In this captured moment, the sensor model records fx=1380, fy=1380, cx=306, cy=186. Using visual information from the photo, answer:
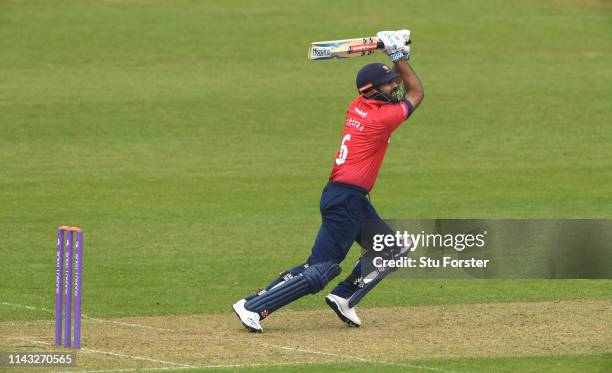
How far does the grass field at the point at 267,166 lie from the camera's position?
35.6 ft

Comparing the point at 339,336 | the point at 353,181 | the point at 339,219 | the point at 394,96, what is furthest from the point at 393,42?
the point at 339,336

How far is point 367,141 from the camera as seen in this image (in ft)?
36.2

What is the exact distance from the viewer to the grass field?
35.6ft

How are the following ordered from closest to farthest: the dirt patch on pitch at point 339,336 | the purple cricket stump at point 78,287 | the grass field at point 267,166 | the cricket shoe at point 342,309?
1. the purple cricket stump at point 78,287
2. the dirt patch on pitch at point 339,336
3. the grass field at point 267,166
4. the cricket shoe at point 342,309

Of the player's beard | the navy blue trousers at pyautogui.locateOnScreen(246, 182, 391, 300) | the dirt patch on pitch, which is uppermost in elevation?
the player's beard

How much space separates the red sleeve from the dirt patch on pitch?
1.68m

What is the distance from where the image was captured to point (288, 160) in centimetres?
2075

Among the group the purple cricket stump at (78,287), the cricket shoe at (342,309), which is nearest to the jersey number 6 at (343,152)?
the cricket shoe at (342,309)

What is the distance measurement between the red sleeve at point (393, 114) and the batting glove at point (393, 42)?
408mm

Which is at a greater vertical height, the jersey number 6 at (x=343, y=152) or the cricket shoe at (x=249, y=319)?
the jersey number 6 at (x=343, y=152)

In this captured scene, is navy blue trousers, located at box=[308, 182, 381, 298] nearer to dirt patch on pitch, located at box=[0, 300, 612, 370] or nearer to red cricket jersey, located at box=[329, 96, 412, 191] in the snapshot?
red cricket jersey, located at box=[329, 96, 412, 191]

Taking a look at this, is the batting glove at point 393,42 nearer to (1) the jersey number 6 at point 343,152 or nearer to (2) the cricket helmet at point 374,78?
(2) the cricket helmet at point 374,78

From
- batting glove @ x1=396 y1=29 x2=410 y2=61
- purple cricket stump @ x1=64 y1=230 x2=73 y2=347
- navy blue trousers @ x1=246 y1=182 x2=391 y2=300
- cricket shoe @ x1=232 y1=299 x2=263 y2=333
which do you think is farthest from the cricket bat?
purple cricket stump @ x1=64 y1=230 x2=73 y2=347

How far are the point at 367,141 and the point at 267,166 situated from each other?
9342 mm
